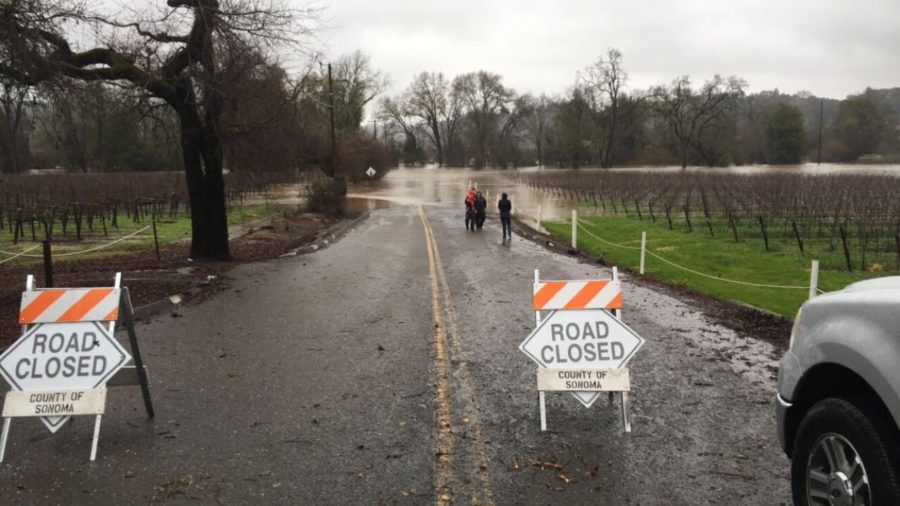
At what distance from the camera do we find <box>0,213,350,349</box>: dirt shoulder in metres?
11.4

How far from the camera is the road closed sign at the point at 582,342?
18.6ft

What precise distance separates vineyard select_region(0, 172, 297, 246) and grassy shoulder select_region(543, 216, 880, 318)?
1251 cm

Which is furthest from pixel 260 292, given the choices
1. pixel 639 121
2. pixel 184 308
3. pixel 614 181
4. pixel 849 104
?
pixel 639 121

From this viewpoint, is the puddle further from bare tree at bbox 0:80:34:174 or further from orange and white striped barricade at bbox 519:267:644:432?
orange and white striped barricade at bbox 519:267:644:432

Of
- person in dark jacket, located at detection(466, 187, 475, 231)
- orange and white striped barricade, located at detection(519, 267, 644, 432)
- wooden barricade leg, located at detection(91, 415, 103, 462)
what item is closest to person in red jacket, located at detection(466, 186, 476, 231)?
person in dark jacket, located at detection(466, 187, 475, 231)

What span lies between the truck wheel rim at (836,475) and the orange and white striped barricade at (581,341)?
217 centimetres

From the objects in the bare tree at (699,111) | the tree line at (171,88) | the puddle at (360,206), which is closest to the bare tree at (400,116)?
the bare tree at (699,111)

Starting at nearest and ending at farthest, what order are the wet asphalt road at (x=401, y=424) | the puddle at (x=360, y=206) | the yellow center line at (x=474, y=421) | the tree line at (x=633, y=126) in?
1. the yellow center line at (x=474, y=421)
2. the wet asphalt road at (x=401, y=424)
3. the puddle at (x=360, y=206)
4. the tree line at (x=633, y=126)

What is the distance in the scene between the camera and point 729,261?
672 inches

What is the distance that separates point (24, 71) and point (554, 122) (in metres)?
116

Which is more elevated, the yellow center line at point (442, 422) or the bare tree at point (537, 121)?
the bare tree at point (537, 121)

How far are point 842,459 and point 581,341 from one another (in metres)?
2.68

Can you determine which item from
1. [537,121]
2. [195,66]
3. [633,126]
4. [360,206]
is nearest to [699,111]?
[633,126]

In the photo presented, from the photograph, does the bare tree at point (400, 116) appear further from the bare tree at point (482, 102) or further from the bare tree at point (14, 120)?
the bare tree at point (14, 120)
